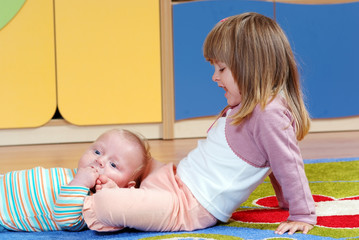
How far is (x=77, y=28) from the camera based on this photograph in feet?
7.51

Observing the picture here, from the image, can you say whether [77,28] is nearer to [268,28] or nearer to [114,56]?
[114,56]

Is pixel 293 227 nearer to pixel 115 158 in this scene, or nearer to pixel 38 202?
pixel 115 158

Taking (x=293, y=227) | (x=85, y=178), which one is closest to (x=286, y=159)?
(x=293, y=227)

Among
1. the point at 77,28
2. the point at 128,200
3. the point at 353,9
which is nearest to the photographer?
the point at 128,200

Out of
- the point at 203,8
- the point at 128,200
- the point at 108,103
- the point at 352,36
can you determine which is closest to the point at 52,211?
the point at 128,200

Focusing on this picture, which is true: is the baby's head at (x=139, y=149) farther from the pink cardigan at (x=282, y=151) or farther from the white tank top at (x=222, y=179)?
the pink cardigan at (x=282, y=151)

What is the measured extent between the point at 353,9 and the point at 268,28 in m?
1.56

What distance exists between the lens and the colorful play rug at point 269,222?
1.03m

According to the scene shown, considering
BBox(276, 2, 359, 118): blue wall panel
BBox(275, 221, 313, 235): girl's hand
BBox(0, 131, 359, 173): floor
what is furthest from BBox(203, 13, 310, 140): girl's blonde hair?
BBox(276, 2, 359, 118): blue wall panel

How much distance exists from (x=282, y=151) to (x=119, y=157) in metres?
0.32

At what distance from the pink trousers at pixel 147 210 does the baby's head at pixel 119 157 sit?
0.20 ft

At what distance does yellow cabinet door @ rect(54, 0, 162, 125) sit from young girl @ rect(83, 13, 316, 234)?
126 centimetres

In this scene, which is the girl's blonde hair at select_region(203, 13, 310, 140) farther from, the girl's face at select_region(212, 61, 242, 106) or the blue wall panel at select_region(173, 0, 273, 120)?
the blue wall panel at select_region(173, 0, 273, 120)

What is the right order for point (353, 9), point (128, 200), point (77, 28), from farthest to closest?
point (353, 9), point (77, 28), point (128, 200)
